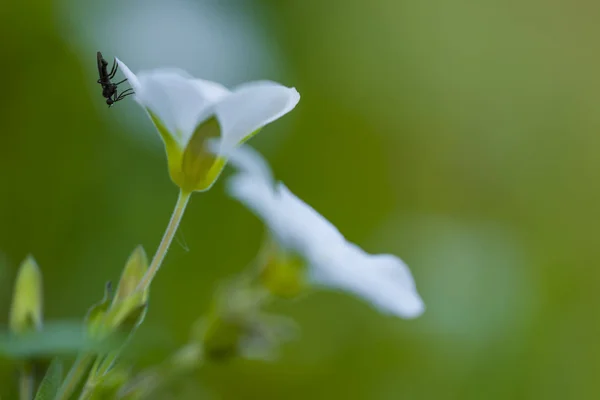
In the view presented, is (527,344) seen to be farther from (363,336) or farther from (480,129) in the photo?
(480,129)

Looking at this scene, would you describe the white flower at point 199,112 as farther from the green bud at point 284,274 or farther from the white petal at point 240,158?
the green bud at point 284,274

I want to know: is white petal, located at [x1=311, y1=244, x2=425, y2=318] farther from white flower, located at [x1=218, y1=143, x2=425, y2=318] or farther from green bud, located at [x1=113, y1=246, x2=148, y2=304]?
green bud, located at [x1=113, y1=246, x2=148, y2=304]

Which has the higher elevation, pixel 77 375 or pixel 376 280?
pixel 376 280

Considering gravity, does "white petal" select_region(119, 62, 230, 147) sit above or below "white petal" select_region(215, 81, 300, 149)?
below

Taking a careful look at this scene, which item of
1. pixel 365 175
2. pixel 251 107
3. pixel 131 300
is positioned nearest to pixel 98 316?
pixel 131 300

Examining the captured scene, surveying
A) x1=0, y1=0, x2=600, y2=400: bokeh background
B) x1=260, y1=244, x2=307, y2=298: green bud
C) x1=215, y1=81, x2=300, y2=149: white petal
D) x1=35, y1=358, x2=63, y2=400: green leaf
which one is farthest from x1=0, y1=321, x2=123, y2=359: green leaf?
x1=0, y1=0, x2=600, y2=400: bokeh background

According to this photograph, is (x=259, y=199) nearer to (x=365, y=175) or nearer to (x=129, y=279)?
(x=129, y=279)
